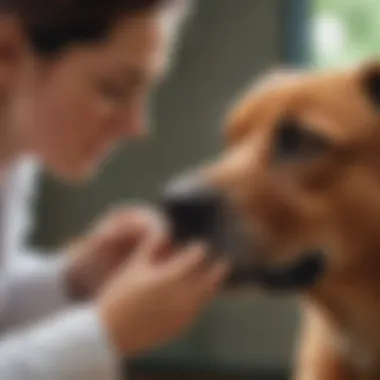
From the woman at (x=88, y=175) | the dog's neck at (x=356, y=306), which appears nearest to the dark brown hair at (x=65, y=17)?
the woman at (x=88, y=175)

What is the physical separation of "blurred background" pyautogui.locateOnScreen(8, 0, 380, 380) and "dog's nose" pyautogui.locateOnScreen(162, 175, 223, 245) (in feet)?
0.09

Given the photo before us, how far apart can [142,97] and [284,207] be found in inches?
7.1

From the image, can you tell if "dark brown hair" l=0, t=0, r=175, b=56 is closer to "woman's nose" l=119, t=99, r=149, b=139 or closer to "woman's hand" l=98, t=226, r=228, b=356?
"woman's nose" l=119, t=99, r=149, b=139

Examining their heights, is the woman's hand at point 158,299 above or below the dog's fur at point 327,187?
below

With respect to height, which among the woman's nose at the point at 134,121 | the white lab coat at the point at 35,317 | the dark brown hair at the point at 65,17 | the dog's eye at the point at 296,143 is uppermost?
the dark brown hair at the point at 65,17

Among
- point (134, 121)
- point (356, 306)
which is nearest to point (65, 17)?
point (134, 121)

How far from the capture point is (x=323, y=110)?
2.80 ft

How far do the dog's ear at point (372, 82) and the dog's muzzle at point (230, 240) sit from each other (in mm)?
140

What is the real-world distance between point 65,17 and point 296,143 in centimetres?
23

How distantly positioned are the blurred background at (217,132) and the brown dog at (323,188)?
0.10 ft

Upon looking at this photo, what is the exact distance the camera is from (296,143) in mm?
849

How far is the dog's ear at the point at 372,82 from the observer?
0.85 m

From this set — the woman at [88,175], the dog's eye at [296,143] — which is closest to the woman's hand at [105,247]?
the woman at [88,175]

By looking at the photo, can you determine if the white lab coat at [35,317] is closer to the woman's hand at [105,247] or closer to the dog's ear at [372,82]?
the woman's hand at [105,247]
